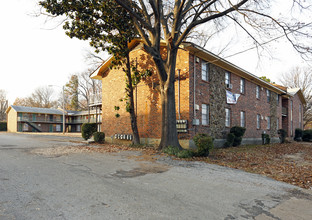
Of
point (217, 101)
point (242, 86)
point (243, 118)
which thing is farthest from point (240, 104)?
point (217, 101)

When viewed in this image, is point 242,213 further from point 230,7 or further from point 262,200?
point 230,7

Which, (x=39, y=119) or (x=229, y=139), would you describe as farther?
(x=39, y=119)

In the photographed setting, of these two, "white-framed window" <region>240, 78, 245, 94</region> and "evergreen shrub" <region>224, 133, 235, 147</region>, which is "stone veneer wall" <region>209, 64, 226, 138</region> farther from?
"white-framed window" <region>240, 78, 245, 94</region>

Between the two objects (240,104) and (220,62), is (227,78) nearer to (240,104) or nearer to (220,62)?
(220,62)

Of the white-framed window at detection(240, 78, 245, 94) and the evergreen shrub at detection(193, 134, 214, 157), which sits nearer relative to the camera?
the evergreen shrub at detection(193, 134, 214, 157)

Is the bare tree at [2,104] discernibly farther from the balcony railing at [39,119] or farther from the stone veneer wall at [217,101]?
the stone veneer wall at [217,101]

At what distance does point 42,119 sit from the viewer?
5009cm

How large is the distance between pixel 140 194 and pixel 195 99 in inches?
373

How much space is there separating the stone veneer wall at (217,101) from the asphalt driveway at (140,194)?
26.8 feet

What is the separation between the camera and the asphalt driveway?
11.9 feet

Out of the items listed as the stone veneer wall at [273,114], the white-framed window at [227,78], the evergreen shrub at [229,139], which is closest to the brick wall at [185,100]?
the white-framed window at [227,78]

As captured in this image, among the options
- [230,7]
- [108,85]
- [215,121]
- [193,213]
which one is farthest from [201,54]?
[193,213]

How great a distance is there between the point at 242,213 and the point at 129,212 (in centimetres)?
198

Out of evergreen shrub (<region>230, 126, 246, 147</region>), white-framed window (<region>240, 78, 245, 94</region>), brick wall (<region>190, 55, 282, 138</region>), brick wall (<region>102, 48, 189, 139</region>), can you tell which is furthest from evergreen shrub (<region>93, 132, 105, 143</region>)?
white-framed window (<region>240, 78, 245, 94</region>)
